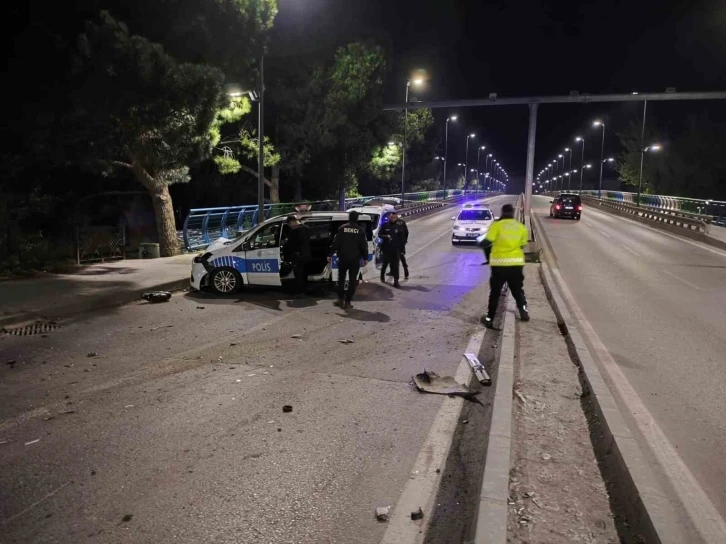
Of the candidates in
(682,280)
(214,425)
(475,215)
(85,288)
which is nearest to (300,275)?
(85,288)

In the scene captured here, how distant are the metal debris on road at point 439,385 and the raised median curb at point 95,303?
6.69 m

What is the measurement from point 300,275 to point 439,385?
223 inches

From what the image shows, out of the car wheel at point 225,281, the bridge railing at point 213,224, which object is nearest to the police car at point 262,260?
the car wheel at point 225,281

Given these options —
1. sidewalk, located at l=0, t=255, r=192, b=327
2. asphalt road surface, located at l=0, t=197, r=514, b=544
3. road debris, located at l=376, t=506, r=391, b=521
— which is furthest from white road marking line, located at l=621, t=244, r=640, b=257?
road debris, located at l=376, t=506, r=391, b=521

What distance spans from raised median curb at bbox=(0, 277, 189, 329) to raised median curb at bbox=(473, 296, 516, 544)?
25.0 feet

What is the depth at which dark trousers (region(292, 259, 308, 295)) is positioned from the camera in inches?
445

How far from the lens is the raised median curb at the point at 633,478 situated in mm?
3191

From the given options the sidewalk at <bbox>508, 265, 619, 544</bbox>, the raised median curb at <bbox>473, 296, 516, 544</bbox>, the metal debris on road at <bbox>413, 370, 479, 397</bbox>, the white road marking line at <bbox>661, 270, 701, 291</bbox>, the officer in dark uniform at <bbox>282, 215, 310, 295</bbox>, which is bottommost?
the white road marking line at <bbox>661, 270, 701, 291</bbox>

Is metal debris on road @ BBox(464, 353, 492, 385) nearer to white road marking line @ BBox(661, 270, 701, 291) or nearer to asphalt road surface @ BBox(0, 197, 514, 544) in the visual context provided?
asphalt road surface @ BBox(0, 197, 514, 544)

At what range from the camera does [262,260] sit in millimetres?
11742

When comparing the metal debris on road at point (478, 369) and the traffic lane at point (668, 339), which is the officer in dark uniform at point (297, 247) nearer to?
the metal debris on road at point (478, 369)

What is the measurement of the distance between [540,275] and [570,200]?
27.9 meters

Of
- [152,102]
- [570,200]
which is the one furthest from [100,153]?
[570,200]

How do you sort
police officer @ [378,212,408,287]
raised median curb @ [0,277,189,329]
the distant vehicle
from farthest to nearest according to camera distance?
the distant vehicle
police officer @ [378,212,408,287]
raised median curb @ [0,277,189,329]
